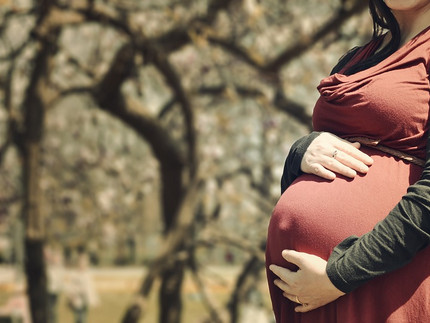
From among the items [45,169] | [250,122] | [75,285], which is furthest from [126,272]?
[250,122]

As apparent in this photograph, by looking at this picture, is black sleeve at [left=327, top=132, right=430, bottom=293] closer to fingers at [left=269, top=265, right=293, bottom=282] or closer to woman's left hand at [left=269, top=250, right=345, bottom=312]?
woman's left hand at [left=269, top=250, right=345, bottom=312]

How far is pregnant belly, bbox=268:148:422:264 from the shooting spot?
1.96 metres

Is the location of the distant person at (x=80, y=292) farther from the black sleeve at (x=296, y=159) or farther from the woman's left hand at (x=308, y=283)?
the woman's left hand at (x=308, y=283)

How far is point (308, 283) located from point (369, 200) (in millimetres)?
237

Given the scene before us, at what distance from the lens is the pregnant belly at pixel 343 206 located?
6.41 feet

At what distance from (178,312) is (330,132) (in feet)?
17.7

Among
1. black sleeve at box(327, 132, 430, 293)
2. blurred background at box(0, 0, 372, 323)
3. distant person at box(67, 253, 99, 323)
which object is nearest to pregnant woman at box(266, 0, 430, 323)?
black sleeve at box(327, 132, 430, 293)

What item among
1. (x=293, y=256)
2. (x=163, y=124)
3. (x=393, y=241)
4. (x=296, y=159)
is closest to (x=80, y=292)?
(x=163, y=124)

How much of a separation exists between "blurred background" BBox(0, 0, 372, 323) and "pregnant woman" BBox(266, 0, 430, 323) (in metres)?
3.63

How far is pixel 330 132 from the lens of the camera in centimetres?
212

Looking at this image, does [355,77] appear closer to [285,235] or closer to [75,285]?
[285,235]

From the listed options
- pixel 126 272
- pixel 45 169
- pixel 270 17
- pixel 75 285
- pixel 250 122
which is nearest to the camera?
pixel 270 17

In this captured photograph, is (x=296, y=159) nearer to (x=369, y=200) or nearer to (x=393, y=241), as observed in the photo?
(x=369, y=200)

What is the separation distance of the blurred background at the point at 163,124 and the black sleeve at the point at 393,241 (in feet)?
12.6
